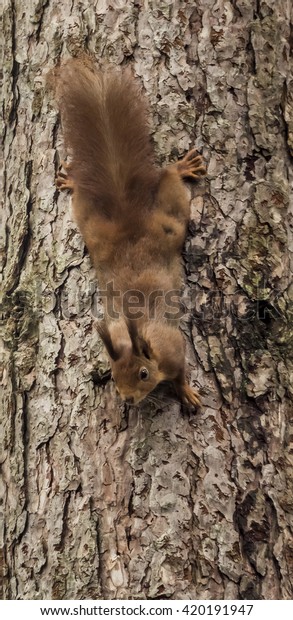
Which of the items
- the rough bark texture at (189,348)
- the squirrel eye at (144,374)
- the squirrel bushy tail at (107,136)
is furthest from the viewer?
the squirrel bushy tail at (107,136)

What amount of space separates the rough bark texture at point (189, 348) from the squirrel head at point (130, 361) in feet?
0.20

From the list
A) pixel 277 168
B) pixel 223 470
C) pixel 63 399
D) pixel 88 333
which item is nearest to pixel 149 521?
pixel 223 470

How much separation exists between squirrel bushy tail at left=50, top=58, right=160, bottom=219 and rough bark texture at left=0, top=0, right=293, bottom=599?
0.21 ft

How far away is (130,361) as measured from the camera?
2652mm

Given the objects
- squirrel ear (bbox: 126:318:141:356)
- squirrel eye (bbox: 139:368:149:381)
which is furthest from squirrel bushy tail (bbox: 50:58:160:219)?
squirrel eye (bbox: 139:368:149:381)

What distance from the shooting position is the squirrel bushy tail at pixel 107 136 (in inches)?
108

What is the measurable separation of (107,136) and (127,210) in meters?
0.31

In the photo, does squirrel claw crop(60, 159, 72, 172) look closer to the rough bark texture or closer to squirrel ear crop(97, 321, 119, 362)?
the rough bark texture

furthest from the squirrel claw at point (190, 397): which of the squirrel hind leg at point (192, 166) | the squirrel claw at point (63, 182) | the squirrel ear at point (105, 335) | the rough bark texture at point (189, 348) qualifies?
the squirrel claw at point (63, 182)

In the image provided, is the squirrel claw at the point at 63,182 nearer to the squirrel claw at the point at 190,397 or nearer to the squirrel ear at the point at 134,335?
the squirrel ear at the point at 134,335

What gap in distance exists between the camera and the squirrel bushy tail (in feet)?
9.02

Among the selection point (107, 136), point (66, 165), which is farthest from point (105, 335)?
point (107, 136)

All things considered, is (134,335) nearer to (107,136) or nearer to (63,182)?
(63,182)

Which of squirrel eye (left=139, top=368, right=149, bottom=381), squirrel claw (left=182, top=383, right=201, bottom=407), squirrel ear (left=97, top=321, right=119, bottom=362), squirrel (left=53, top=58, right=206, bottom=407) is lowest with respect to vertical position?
squirrel claw (left=182, top=383, right=201, bottom=407)
